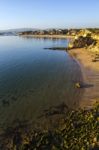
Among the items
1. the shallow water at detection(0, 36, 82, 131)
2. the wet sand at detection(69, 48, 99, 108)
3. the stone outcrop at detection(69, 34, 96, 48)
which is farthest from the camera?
the stone outcrop at detection(69, 34, 96, 48)

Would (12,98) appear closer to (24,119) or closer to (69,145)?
(24,119)

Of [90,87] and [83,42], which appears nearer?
[90,87]

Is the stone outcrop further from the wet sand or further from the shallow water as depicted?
the shallow water

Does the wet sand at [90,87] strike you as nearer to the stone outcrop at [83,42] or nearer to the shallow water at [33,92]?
the shallow water at [33,92]

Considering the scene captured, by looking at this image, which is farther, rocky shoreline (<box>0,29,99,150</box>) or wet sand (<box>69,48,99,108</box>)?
wet sand (<box>69,48,99,108</box>)

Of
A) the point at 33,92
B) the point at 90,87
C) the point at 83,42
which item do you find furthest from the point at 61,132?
the point at 83,42

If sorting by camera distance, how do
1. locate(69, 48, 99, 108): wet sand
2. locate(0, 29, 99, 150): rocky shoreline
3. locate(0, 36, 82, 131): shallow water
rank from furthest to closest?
locate(69, 48, 99, 108): wet sand < locate(0, 36, 82, 131): shallow water < locate(0, 29, 99, 150): rocky shoreline

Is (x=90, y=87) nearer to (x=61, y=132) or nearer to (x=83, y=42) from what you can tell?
(x=61, y=132)

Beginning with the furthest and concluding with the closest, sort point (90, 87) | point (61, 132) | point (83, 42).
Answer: point (83, 42) < point (90, 87) < point (61, 132)

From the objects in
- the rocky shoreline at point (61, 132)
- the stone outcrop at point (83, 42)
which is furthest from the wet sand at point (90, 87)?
the stone outcrop at point (83, 42)

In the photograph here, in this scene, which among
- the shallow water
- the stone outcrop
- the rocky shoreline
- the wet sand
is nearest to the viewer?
the rocky shoreline

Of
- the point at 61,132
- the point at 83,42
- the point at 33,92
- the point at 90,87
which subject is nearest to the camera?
the point at 61,132

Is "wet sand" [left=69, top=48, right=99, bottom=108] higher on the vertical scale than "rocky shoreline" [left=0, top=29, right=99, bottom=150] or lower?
lower

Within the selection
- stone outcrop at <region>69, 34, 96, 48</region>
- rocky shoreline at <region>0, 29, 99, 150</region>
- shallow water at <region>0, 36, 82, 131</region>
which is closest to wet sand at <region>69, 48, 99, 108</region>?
rocky shoreline at <region>0, 29, 99, 150</region>
